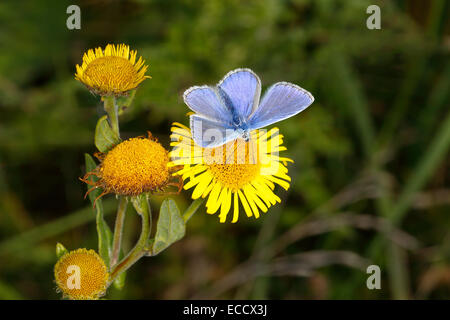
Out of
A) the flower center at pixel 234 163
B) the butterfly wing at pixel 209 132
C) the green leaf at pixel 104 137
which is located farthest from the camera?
the flower center at pixel 234 163

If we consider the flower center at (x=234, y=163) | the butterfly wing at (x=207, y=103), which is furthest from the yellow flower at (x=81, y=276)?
the butterfly wing at (x=207, y=103)

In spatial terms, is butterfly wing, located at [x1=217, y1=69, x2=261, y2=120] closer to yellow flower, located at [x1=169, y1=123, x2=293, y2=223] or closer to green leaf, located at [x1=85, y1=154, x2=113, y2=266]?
yellow flower, located at [x1=169, y1=123, x2=293, y2=223]

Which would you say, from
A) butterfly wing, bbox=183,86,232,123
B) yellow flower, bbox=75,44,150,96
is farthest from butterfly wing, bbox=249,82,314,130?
yellow flower, bbox=75,44,150,96

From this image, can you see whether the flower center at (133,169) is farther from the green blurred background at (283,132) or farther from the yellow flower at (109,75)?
the green blurred background at (283,132)

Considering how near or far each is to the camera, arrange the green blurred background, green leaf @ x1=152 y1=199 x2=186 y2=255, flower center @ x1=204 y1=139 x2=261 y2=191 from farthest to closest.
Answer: the green blurred background → flower center @ x1=204 y1=139 x2=261 y2=191 → green leaf @ x1=152 y1=199 x2=186 y2=255

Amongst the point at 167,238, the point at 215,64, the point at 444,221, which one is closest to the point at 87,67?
the point at 167,238

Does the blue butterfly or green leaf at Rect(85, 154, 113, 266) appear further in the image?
green leaf at Rect(85, 154, 113, 266)

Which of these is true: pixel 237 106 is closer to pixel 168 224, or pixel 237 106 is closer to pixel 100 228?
pixel 168 224
